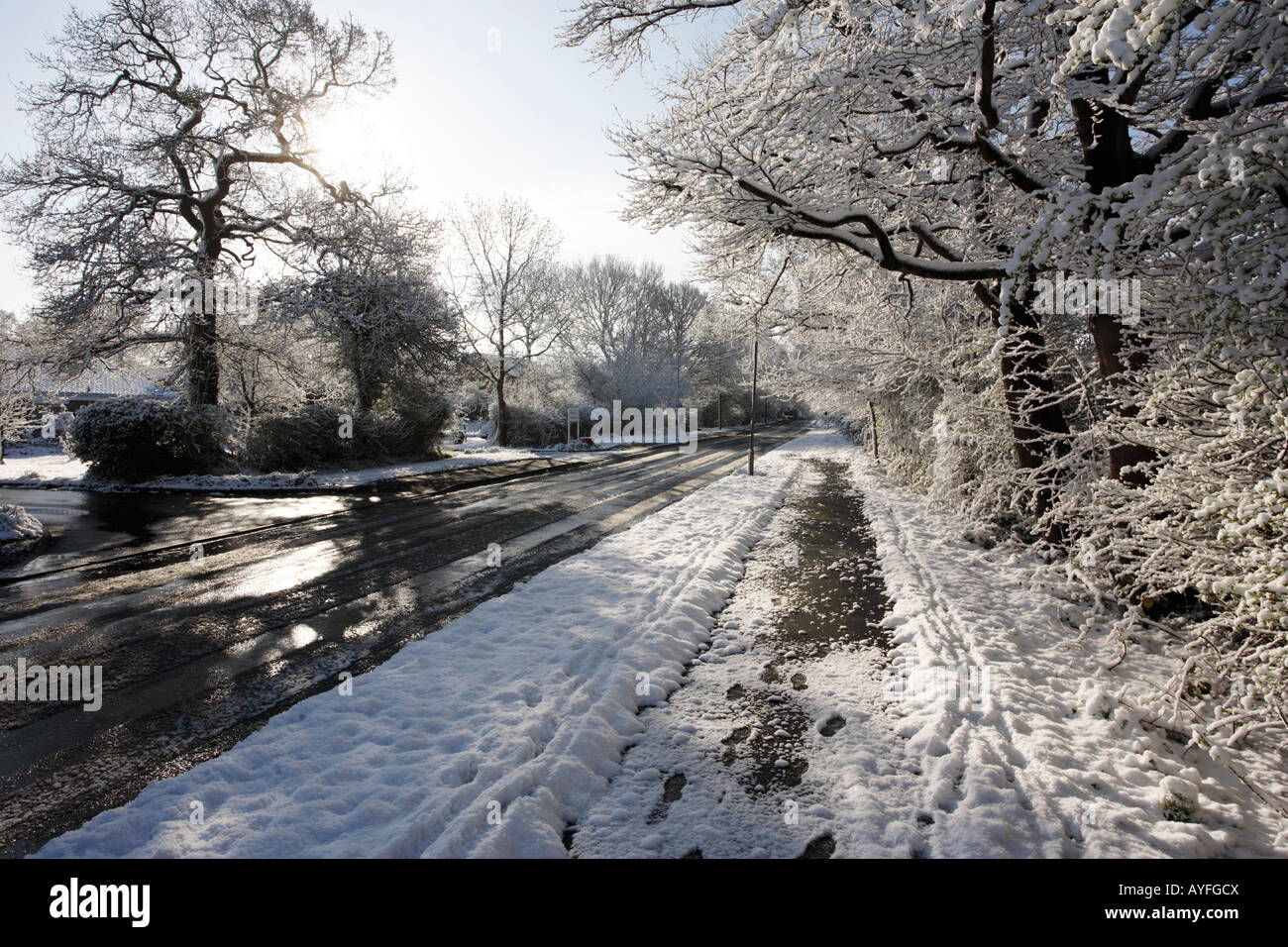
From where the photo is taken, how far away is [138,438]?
13.9 metres

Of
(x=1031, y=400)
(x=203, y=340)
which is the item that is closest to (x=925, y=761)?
(x=1031, y=400)

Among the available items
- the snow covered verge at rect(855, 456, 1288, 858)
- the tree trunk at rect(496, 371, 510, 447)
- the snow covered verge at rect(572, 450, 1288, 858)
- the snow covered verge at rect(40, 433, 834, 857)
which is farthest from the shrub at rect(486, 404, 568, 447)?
the snow covered verge at rect(855, 456, 1288, 858)

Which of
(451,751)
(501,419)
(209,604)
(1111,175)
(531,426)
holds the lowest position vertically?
(451,751)

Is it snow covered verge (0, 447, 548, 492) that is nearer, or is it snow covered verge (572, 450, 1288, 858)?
snow covered verge (572, 450, 1288, 858)

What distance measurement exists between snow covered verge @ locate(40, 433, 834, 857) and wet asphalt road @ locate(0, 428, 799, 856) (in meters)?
0.33

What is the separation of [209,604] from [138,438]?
1193 centimetres

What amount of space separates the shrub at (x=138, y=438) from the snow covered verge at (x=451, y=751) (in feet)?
45.8

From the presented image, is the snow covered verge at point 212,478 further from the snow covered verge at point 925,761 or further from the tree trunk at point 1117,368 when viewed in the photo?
the tree trunk at point 1117,368

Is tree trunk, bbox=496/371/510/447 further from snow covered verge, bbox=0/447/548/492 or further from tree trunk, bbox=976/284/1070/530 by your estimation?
tree trunk, bbox=976/284/1070/530

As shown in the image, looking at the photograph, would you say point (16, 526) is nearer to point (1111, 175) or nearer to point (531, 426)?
point (1111, 175)

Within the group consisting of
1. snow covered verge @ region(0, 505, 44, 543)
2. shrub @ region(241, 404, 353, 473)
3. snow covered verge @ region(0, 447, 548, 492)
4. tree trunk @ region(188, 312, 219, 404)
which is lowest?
snow covered verge @ region(0, 505, 44, 543)

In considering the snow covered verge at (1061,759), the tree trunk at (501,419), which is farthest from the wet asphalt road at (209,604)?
the tree trunk at (501,419)

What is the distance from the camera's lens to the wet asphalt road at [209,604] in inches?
127

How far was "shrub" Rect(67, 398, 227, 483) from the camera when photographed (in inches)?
540
